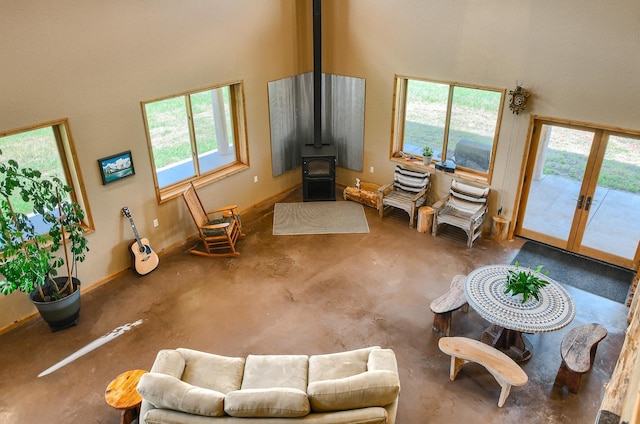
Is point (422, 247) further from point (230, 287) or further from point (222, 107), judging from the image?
point (222, 107)

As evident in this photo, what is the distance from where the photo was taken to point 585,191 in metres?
6.66

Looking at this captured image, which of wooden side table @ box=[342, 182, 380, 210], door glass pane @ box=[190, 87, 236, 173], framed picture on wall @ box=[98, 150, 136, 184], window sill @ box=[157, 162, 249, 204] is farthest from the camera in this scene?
wooden side table @ box=[342, 182, 380, 210]

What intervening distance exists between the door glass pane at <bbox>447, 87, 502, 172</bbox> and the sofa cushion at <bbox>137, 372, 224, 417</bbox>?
5.66 metres

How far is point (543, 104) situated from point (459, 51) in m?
1.46

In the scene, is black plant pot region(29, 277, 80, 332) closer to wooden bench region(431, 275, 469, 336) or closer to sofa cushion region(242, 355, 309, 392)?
sofa cushion region(242, 355, 309, 392)

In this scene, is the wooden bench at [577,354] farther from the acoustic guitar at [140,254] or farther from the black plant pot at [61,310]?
the black plant pot at [61,310]

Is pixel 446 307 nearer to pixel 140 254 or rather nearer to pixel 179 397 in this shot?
pixel 179 397

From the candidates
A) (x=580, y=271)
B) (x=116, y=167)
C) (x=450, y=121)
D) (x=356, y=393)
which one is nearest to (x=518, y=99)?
(x=450, y=121)

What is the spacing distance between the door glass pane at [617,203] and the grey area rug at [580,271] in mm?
262

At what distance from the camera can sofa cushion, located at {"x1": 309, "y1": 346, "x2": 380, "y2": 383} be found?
4.30 meters

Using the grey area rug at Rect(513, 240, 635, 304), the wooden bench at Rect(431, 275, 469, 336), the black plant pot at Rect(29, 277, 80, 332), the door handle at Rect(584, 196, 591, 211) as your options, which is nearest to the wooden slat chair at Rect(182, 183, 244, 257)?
the black plant pot at Rect(29, 277, 80, 332)

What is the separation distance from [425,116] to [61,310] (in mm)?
6116

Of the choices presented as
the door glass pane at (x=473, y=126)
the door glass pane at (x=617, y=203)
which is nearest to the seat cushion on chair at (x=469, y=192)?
the door glass pane at (x=473, y=126)

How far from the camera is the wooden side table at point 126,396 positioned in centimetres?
418
